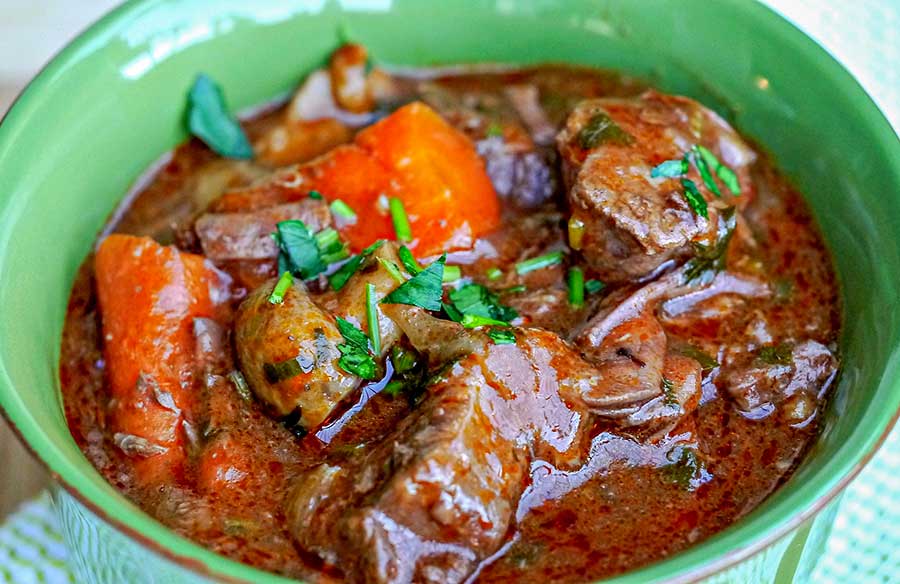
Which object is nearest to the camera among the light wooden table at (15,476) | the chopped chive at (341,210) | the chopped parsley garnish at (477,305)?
the chopped parsley garnish at (477,305)

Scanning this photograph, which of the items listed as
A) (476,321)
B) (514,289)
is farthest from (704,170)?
(476,321)

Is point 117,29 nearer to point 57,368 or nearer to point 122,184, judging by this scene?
point 122,184

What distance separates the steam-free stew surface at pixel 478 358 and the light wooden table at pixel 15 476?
0.76 m

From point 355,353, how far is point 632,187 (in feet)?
2.95

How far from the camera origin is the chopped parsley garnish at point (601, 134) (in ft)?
10.6

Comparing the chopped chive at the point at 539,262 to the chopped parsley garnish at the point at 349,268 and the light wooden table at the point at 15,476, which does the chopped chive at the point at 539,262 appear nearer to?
the chopped parsley garnish at the point at 349,268

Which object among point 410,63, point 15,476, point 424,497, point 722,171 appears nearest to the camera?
point 424,497

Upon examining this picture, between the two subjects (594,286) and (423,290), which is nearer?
(423,290)

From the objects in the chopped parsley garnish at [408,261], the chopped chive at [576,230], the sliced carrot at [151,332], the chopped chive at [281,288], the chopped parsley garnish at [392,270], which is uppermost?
the chopped chive at [576,230]

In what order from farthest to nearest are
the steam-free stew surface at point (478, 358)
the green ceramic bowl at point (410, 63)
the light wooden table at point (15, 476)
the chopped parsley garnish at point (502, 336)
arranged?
the light wooden table at point (15, 476) < the chopped parsley garnish at point (502, 336) < the steam-free stew surface at point (478, 358) < the green ceramic bowl at point (410, 63)

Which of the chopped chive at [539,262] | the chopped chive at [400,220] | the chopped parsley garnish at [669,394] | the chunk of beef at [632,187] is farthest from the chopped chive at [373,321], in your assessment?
the chopped parsley garnish at [669,394]

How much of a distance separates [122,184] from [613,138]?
1.64 meters

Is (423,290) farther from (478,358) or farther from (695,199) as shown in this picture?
(695,199)

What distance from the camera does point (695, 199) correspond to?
307 centimetres
